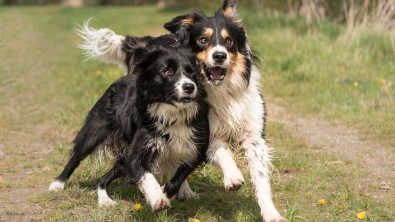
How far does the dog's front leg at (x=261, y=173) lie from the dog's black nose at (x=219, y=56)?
79 cm

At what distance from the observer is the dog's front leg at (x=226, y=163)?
3312 millimetres

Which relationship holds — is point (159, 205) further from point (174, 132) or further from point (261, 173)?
point (261, 173)

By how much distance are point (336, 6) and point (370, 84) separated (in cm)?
556

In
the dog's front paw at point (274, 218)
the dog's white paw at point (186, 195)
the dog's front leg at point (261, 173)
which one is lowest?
the dog's white paw at point (186, 195)

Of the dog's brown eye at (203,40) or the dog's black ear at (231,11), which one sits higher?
the dog's black ear at (231,11)

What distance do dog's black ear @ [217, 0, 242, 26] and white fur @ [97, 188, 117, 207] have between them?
2.07 m

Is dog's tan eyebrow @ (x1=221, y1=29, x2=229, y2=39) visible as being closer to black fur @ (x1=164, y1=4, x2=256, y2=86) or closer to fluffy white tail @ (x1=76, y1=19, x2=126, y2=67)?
black fur @ (x1=164, y1=4, x2=256, y2=86)

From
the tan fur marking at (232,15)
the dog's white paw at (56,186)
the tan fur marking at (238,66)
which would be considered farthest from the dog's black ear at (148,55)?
the dog's white paw at (56,186)

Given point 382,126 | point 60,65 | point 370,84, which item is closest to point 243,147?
point 382,126

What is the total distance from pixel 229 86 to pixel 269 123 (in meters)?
2.38

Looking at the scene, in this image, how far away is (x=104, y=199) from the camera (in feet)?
13.4

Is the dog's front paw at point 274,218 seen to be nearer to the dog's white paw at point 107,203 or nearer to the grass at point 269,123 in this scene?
the grass at point 269,123

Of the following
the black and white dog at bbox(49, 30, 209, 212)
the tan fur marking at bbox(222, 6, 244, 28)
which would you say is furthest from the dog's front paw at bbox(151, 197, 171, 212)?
the tan fur marking at bbox(222, 6, 244, 28)

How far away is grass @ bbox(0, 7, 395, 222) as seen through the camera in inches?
153
